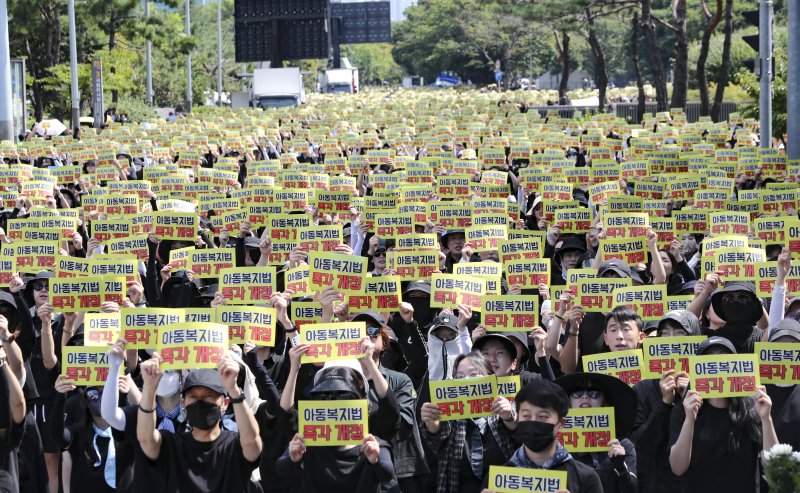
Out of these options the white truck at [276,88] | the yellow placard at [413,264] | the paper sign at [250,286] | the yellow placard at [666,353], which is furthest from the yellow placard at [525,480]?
the white truck at [276,88]

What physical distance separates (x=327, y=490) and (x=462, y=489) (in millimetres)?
618

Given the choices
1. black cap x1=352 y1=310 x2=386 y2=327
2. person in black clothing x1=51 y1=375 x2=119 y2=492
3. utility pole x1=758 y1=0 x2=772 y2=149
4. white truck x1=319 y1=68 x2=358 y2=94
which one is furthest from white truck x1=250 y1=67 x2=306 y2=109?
person in black clothing x1=51 y1=375 x2=119 y2=492

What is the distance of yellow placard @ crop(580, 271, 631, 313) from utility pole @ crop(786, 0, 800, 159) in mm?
12972

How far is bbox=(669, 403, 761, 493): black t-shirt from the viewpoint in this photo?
6.74 m

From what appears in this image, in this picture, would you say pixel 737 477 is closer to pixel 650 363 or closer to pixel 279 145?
pixel 650 363

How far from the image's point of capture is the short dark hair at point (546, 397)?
19.9 feet

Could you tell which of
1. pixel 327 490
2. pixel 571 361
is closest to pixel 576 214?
pixel 571 361

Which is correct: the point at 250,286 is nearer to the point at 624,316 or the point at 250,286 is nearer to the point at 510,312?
the point at 510,312

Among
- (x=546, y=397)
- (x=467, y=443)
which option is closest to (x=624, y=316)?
(x=467, y=443)

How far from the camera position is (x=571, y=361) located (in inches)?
323

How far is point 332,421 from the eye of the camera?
638 cm

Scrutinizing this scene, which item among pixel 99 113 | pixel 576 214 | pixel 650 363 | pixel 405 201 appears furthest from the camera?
pixel 99 113

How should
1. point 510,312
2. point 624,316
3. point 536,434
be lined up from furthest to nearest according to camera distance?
point 510,312 < point 624,316 < point 536,434

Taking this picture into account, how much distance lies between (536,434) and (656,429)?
3.70ft
